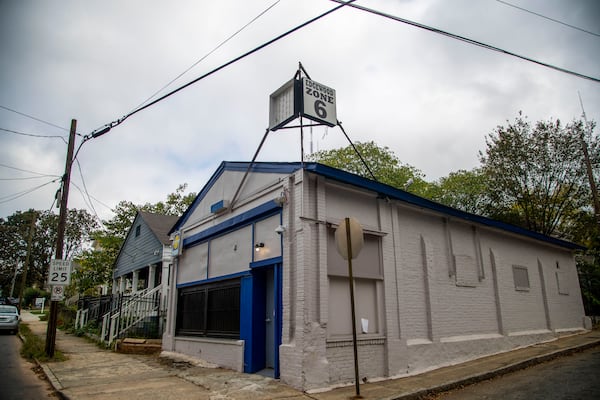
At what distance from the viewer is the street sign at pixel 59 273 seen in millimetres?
11898

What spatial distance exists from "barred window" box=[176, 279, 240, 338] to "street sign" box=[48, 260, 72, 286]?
351cm

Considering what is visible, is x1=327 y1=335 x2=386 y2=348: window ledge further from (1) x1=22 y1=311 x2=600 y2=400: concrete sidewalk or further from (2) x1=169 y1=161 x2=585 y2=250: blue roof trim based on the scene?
(2) x1=169 y1=161 x2=585 y2=250: blue roof trim

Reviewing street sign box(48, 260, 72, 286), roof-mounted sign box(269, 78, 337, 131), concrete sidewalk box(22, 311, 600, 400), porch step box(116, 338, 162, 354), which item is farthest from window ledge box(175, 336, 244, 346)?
roof-mounted sign box(269, 78, 337, 131)

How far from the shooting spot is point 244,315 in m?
9.31

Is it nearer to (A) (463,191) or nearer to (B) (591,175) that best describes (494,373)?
(B) (591,175)

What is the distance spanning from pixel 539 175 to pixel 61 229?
23.2 meters

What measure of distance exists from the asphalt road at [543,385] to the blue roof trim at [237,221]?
5039 millimetres

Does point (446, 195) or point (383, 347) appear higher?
point (446, 195)

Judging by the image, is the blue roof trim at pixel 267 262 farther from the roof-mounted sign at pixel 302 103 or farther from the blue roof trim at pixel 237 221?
the roof-mounted sign at pixel 302 103

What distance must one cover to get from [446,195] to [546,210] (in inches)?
461

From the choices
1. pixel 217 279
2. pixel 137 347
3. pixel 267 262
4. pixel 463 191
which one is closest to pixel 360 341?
pixel 267 262

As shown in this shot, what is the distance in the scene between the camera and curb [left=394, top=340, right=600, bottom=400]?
6.87 m

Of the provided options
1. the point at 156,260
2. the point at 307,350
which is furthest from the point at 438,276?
the point at 156,260

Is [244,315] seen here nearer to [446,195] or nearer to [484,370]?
[484,370]
